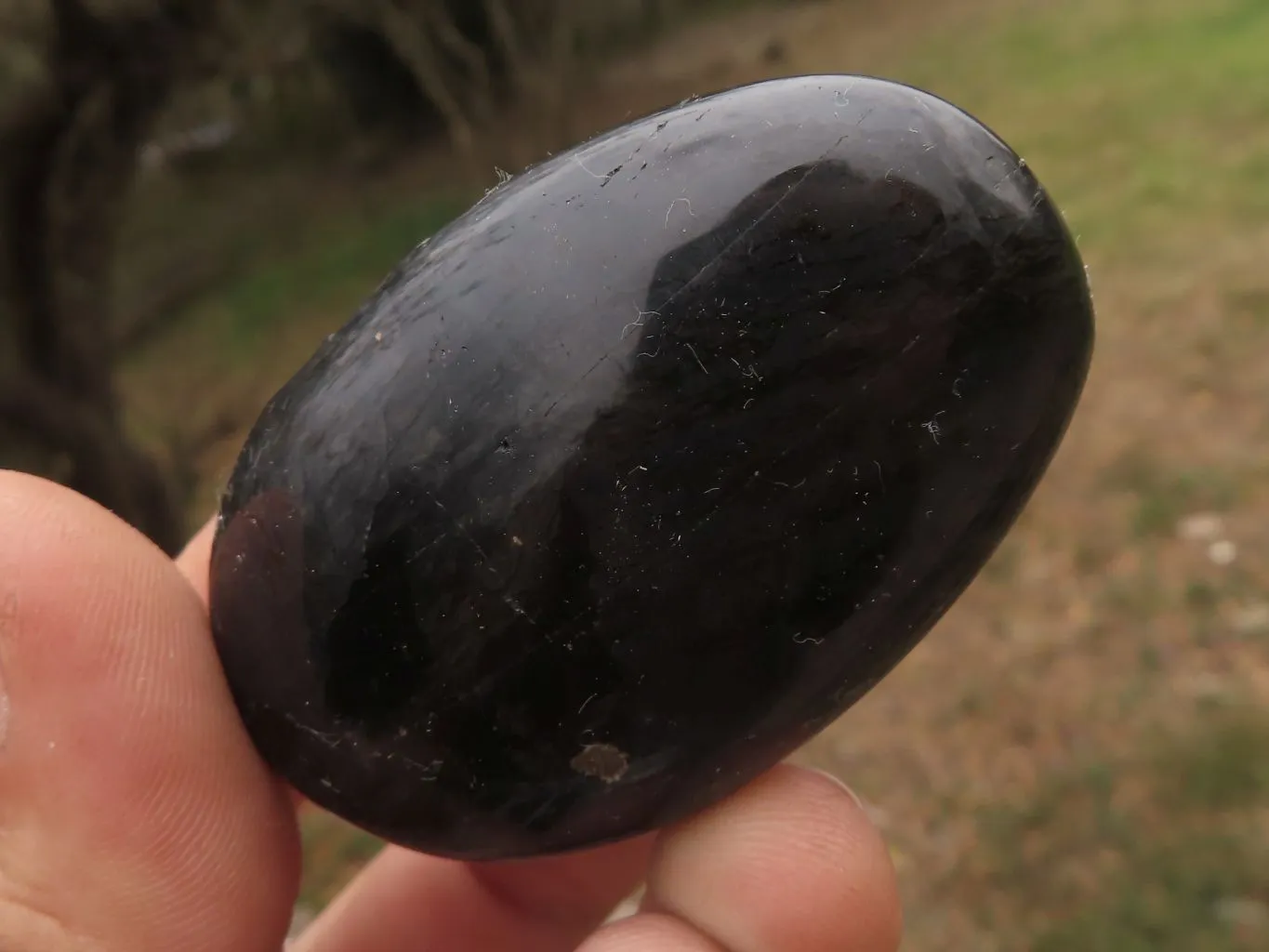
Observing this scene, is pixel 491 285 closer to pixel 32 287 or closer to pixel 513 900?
pixel 513 900

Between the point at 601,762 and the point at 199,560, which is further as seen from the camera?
the point at 199,560

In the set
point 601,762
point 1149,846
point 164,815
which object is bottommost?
point 1149,846

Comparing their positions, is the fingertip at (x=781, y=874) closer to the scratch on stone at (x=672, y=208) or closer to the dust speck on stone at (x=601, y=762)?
the dust speck on stone at (x=601, y=762)

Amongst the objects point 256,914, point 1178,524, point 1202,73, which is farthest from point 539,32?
point 256,914

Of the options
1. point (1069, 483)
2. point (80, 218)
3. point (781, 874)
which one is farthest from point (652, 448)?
point (80, 218)

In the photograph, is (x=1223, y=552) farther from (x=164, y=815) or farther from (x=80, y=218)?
(x=80, y=218)

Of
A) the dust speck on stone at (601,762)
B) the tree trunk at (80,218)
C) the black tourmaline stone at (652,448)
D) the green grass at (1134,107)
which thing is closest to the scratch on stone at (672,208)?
the black tourmaline stone at (652,448)

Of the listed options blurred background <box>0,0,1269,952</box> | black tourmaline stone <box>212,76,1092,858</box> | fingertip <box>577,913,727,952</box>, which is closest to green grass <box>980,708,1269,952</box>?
blurred background <box>0,0,1269,952</box>
